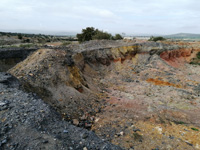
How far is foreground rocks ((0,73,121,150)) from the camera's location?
349 centimetres

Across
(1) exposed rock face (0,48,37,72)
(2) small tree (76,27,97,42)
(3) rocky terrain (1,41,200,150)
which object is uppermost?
(2) small tree (76,27,97,42)

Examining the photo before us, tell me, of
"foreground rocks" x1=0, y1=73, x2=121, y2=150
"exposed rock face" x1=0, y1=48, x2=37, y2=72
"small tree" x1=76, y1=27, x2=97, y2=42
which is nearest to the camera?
"foreground rocks" x1=0, y1=73, x2=121, y2=150

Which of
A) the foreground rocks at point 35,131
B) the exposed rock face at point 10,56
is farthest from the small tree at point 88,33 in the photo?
the foreground rocks at point 35,131

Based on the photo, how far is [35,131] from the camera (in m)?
3.87

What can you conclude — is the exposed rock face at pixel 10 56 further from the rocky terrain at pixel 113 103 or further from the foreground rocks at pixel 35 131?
the foreground rocks at pixel 35 131

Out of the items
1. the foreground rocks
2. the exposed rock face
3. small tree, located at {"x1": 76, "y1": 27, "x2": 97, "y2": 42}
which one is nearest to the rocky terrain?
the foreground rocks

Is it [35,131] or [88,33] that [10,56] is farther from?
[88,33]

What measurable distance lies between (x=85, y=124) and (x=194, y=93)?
36.0ft

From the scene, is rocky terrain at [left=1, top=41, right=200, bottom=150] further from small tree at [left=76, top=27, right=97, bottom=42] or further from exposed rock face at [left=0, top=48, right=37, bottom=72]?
small tree at [left=76, top=27, right=97, bottom=42]

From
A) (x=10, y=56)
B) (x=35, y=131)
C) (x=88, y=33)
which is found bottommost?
(x=35, y=131)

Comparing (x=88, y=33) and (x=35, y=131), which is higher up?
(x=88, y=33)

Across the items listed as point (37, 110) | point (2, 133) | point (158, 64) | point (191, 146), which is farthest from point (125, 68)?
point (2, 133)

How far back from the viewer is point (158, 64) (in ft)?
64.8

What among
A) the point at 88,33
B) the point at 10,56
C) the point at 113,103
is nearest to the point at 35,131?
the point at 113,103
